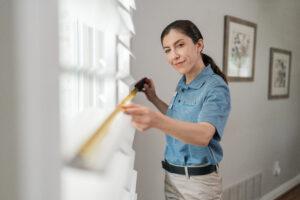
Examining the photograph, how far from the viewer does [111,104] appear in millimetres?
478

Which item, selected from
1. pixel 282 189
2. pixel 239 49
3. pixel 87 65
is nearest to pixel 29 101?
pixel 87 65

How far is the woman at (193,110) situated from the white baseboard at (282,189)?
1942mm

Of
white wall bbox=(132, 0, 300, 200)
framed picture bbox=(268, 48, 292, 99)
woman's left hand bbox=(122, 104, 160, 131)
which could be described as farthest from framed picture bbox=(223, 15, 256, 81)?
woman's left hand bbox=(122, 104, 160, 131)

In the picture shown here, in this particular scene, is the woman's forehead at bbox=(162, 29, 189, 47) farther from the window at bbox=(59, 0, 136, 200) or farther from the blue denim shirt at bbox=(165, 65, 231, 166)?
the window at bbox=(59, 0, 136, 200)

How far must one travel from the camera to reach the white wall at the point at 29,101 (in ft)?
1.36

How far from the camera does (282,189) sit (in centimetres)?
313

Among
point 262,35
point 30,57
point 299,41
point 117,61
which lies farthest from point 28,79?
point 299,41

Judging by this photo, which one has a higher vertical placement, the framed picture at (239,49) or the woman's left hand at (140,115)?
the framed picture at (239,49)

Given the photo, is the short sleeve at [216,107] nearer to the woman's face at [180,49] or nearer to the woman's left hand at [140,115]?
the woman's face at [180,49]

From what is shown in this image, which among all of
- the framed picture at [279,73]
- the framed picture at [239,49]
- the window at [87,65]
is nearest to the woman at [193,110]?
the window at [87,65]

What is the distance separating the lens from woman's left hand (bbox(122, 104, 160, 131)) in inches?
17.7

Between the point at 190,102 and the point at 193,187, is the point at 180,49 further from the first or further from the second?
the point at 193,187

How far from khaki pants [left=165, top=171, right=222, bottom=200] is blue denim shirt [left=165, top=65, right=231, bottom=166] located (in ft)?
0.19

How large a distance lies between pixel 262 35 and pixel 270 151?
109cm
